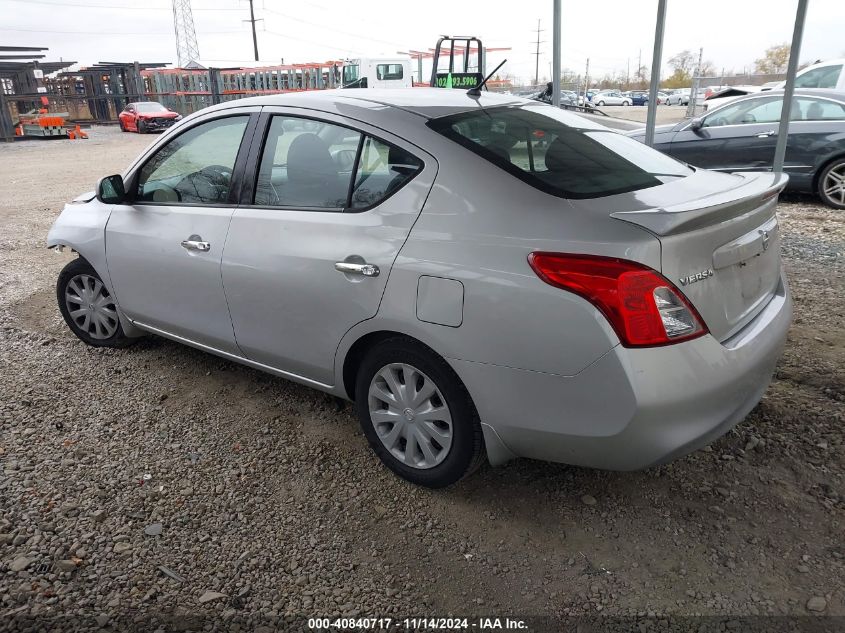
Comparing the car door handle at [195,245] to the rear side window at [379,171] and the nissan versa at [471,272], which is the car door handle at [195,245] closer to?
the nissan versa at [471,272]

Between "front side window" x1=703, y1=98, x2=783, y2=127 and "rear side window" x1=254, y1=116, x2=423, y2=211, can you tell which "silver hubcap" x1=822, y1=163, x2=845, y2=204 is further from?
"rear side window" x1=254, y1=116, x2=423, y2=211

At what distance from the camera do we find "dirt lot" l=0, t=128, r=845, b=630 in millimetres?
2227

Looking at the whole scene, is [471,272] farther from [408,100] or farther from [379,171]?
[408,100]

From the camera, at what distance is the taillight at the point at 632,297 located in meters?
2.05

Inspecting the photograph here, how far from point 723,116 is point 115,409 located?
8.37 m

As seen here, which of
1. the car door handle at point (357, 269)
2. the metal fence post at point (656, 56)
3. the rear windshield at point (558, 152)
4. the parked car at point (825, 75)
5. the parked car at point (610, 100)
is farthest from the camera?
the parked car at point (610, 100)

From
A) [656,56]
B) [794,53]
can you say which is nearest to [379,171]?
[656,56]

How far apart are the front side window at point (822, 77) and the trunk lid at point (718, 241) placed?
10.1 metres

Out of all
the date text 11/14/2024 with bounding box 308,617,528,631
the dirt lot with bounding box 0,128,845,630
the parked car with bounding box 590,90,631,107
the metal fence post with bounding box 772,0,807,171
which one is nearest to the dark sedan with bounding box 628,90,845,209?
the metal fence post with bounding box 772,0,807,171

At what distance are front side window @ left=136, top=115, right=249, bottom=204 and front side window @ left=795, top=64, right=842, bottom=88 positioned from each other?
11.0 meters

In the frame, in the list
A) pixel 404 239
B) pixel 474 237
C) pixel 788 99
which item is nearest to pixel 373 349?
pixel 404 239

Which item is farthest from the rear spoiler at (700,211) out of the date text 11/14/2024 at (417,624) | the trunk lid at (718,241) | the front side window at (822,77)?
the front side window at (822,77)

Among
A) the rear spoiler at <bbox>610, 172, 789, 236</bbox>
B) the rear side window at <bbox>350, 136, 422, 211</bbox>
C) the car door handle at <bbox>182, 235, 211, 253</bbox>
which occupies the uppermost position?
the rear side window at <bbox>350, 136, 422, 211</bbox>

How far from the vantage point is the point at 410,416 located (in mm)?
2691
